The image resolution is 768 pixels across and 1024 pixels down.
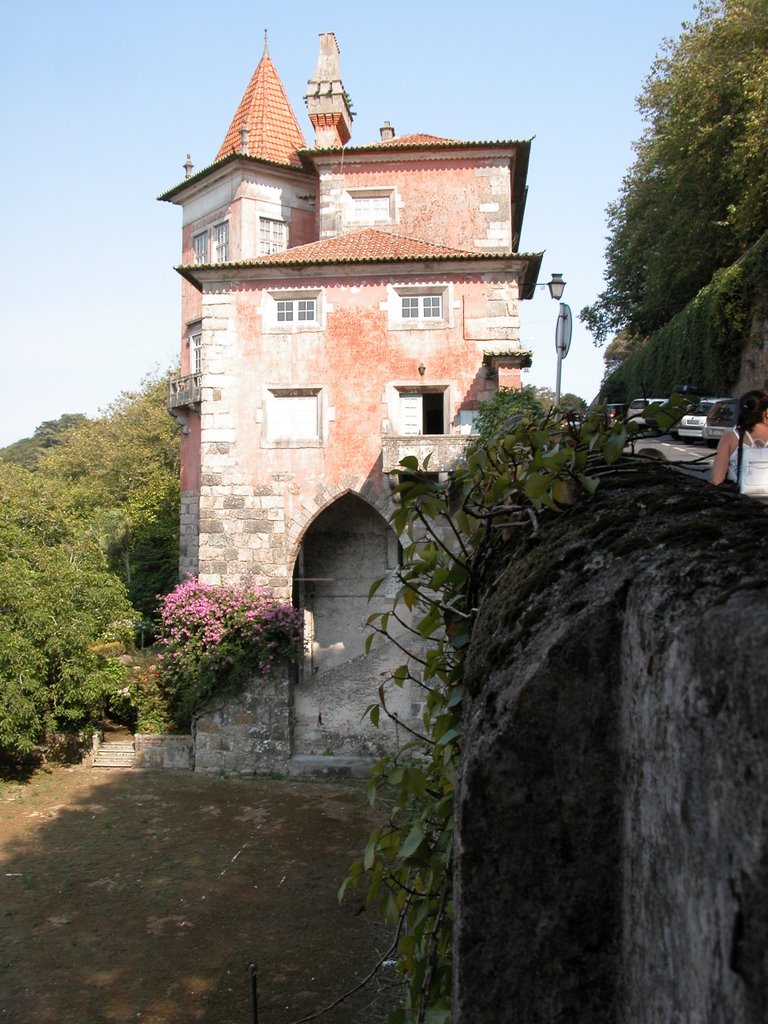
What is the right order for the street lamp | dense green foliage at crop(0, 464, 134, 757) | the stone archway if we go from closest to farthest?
the street lamp < dense green foliage at crop(0, 464, 134, 757) < the stone archway

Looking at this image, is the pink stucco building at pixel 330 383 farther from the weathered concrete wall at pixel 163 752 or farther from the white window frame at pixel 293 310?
the weathered concrete wall at pixel 163 752

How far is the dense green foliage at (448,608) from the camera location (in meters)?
2.25

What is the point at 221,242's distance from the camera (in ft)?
79.5

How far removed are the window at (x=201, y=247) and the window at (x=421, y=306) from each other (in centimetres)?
766

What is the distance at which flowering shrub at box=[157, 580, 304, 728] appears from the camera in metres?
18.1

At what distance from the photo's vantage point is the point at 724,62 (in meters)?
26.2

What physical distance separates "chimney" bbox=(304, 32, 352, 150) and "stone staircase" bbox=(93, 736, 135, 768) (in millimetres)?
15383

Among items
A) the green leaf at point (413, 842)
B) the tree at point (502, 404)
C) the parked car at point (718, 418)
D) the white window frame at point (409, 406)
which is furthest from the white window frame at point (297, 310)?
the green leaf at point (413, 842)

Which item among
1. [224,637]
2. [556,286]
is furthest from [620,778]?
[224,637]

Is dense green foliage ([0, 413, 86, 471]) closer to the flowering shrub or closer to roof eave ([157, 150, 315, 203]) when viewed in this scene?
roof eave ([157, 150, 315, 203])

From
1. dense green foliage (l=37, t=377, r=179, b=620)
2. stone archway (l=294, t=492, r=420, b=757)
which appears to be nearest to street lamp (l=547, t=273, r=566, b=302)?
stone archway (l=294, t=492, r=420, b=757)

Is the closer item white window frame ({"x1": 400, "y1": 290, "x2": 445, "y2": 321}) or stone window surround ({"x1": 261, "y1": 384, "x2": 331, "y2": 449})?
stone window surround ({"x1": 261, "y1": 384, "x2": 331, "y2": 449})

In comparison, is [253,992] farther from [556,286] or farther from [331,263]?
[331,263]

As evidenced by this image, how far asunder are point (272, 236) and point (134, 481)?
18.9 m
